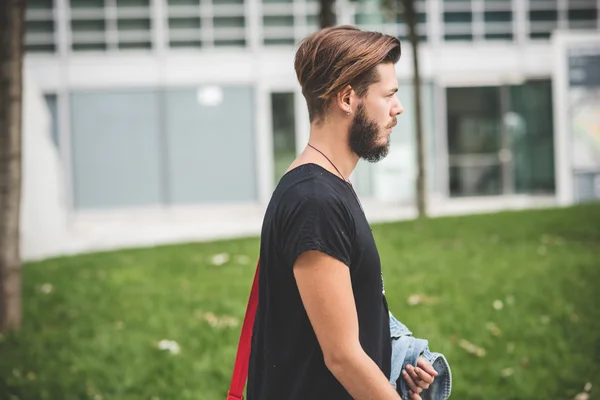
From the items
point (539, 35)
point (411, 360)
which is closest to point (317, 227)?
point (411, 360)

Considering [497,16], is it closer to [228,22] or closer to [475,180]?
[475,180]

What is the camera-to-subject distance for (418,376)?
7.12ft

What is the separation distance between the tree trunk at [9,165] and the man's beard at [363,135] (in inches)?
203

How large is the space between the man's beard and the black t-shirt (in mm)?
105

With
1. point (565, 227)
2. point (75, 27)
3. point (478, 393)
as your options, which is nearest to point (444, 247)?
point (565, 227)

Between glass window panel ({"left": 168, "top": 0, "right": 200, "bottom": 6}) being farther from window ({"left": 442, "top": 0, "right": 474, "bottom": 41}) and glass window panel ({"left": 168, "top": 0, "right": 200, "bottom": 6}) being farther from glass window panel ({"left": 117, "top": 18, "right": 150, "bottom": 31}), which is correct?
window ({"left": 442, "top": 0, "right": 474, "bottom": 41})

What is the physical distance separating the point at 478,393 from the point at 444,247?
16.8 ft

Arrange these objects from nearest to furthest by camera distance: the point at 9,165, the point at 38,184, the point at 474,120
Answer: the point at 9,165, the point at 38,184, the point at 474,120

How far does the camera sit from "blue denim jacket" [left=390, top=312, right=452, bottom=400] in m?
2.18

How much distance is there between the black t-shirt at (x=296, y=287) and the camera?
1905 millimetres

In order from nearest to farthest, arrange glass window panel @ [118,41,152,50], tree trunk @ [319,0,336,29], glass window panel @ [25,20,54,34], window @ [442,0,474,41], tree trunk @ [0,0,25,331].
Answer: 1. tree trunk @ [0,0,25,331]
2. tree trunk @ [319,0,336,29]
3. glass window panel @ [25,20,54,34]
4. glass window panel @ [118,41,152,50]
5. window @ [442,0,474,41]

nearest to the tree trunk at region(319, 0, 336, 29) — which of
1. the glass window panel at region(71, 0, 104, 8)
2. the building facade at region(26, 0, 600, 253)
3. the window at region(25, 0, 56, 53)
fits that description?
the building facade at region(26, 0, 600, 253)

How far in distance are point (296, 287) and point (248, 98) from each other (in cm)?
2158

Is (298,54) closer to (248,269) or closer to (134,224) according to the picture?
(248,269)
